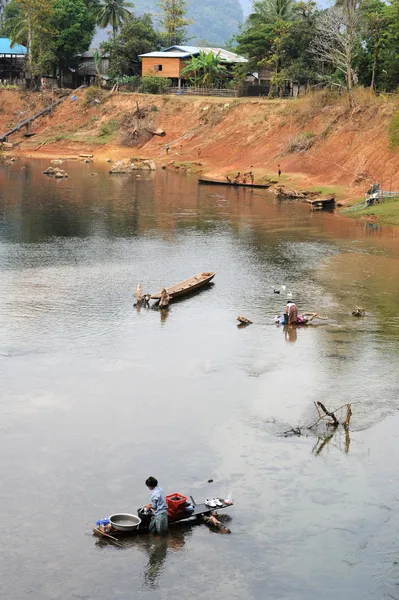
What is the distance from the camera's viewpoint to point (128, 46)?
126 meters

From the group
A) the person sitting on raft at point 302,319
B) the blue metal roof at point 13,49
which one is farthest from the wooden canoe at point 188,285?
the blue metal roof at point 13,49

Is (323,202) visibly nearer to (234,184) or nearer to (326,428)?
(234,184)

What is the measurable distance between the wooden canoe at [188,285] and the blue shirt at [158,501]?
22574 mm

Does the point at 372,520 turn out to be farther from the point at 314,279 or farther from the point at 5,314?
the point at 314,279

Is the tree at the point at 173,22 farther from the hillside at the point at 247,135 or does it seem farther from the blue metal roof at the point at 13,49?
the hillside at the point at 247,135

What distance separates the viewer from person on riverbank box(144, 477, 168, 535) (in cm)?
2442

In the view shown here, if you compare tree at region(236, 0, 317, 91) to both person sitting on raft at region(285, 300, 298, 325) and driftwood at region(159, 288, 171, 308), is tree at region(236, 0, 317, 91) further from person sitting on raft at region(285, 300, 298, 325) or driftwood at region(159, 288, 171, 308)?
person sitting on raft at region(285, 300, 298, 325)

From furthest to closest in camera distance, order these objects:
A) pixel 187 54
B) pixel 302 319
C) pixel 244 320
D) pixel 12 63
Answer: pixel 12 63, pixel 187 54, pixel 244 320, pixel 302 319

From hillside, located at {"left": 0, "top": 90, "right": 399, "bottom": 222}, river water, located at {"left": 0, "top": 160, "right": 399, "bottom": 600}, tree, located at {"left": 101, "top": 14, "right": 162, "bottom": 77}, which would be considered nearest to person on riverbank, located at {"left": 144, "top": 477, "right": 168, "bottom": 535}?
river water, located at {"left": 0, "top": 160, "right": 399, "bottom": 600}

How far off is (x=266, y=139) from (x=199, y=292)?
184 feet

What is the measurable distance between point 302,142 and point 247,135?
39.8 feet

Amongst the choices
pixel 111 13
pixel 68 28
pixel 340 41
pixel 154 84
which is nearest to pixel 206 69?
pixel 154 84

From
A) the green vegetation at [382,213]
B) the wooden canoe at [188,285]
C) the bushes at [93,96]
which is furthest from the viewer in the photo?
the bushes at [93,96]

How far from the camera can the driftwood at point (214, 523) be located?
2484cm
